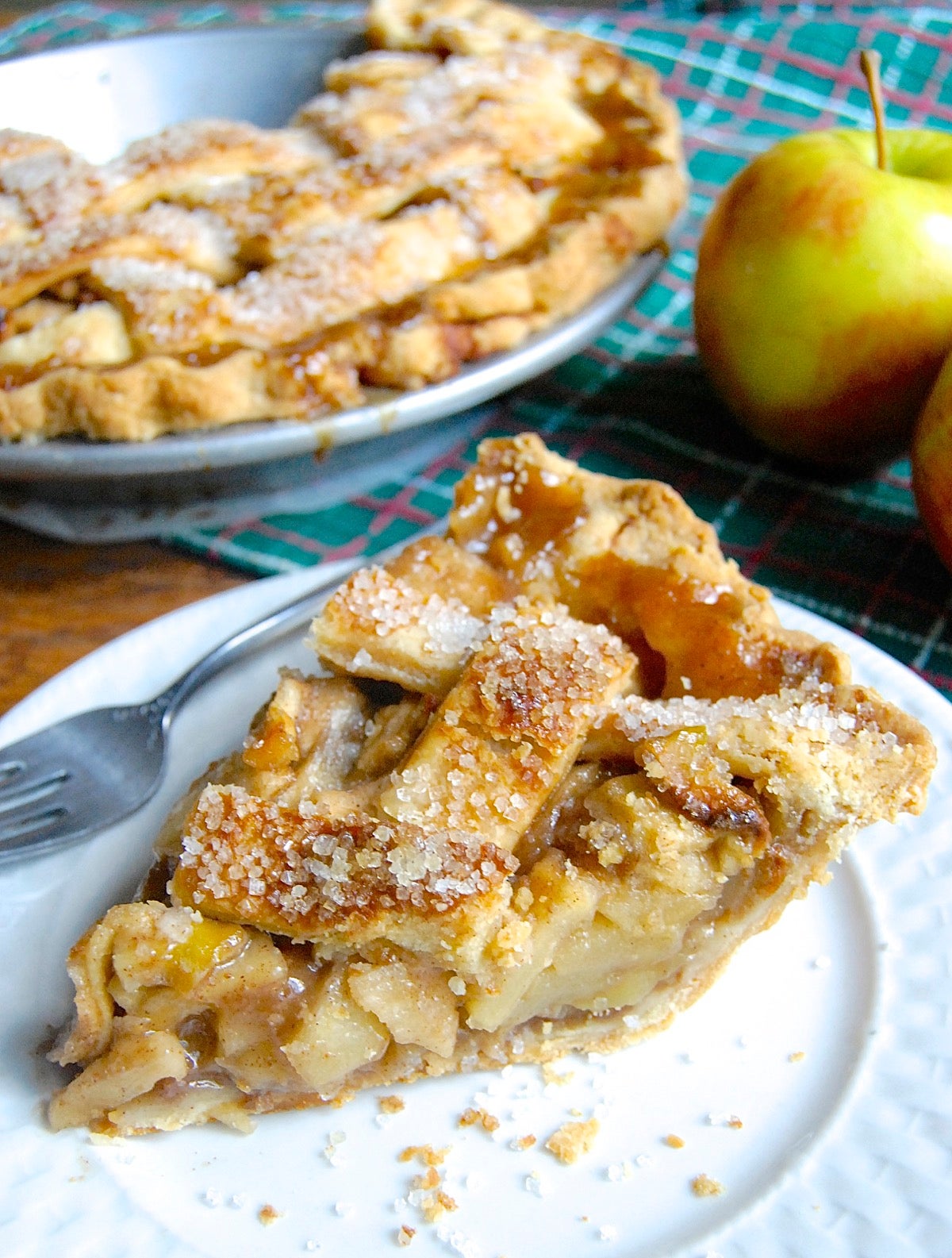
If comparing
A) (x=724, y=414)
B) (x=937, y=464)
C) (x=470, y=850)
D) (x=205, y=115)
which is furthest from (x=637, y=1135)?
(x=205, y=115)

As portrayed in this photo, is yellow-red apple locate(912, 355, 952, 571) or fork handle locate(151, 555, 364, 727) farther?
yellow-red apple locate(912, 355, 952, 571)

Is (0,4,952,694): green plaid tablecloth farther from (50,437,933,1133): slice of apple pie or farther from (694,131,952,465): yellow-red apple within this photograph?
(50,437,933,1133): slice of apple pie

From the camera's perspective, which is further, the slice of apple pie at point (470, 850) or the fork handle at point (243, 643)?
the fork handle at point (243, 643)

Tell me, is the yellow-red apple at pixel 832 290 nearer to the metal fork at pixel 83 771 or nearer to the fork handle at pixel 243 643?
the fork handle at pixel 243 643

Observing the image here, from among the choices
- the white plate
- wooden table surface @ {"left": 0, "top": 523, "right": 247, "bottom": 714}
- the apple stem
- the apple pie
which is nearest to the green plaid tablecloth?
wooden table surface @ {"left": 0, "top": 523, "right": 247, "bottom": 714}

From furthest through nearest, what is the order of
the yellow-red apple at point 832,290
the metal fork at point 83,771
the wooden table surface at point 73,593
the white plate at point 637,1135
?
Result: 1. the yellow-red apple at point 832,290
2. the wooden table surface at point 73,593
3. the metal fork at point 83,771
4. the white plate at point 637,1135

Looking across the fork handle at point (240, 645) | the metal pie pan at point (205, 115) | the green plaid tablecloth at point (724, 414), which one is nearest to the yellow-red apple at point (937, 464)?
the green plaid tablecloth at point (724, 414)
